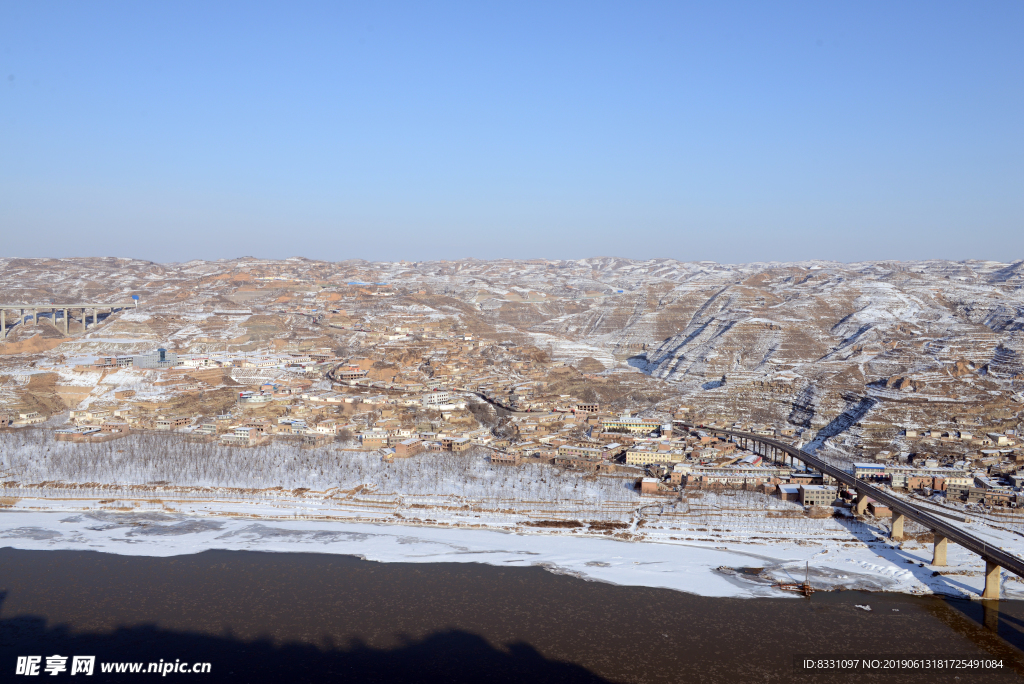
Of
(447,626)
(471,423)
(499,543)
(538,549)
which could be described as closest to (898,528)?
(538,549)

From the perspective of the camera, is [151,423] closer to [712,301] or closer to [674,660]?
[674,660]

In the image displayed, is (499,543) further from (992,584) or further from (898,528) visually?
(992,584)

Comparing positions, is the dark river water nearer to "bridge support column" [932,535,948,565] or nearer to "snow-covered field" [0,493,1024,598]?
"snow-covered field" [0,493,1024,598]

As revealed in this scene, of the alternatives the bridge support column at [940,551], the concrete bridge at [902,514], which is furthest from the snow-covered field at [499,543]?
the concrete bridge at [902,514]

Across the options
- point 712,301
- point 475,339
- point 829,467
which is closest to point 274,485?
point 829,467

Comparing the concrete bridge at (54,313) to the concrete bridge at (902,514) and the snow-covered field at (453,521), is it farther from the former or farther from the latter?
the concrete bridge at (902,514)

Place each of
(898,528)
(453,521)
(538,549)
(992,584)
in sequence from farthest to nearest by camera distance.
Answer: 1. (453,521)
2. (898,528)
3. (538,549)
4. (992,584)

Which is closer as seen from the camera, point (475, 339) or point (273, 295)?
point (475, 339)
